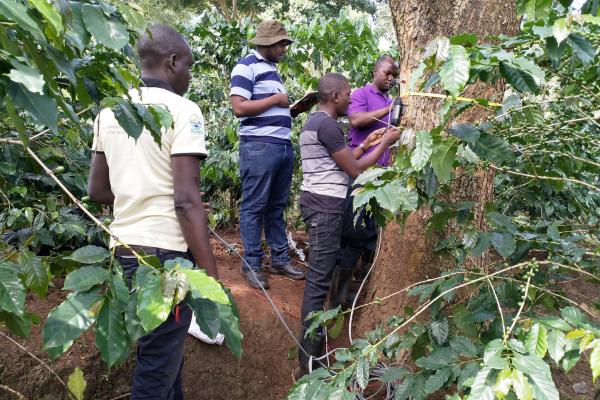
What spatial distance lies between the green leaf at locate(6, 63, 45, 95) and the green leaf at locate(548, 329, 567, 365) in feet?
3.75

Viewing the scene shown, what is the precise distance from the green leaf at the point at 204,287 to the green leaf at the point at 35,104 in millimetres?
354

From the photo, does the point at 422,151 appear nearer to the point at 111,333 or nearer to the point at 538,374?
the point at 538,374

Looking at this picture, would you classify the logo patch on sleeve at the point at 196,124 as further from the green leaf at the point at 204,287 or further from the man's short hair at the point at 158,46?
the green leaf at the point at 204,287

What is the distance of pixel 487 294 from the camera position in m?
1.61

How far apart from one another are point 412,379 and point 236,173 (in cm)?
317

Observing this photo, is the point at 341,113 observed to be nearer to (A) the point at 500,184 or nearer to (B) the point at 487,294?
(B) the point at 487,294

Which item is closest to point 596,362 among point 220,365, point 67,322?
point 67,322

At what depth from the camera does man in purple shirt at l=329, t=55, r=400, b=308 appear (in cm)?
329

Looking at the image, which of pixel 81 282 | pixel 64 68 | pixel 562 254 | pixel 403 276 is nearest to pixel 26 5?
pixel 64 68

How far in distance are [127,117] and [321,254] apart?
5.96 ft

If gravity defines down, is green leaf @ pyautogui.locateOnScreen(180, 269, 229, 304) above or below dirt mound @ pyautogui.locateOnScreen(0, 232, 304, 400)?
above

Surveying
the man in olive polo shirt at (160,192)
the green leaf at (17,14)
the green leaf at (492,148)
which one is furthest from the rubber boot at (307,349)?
the green leaf at (17,14)

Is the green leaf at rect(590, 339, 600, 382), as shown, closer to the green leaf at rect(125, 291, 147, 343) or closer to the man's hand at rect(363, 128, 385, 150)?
the green leaf at rect(125, 291, 147, 343)

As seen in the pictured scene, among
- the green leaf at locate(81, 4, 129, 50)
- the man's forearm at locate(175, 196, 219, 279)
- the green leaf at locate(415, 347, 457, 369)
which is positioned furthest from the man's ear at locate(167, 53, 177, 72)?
the green leaf at locate(415, 347, 457, 369)
